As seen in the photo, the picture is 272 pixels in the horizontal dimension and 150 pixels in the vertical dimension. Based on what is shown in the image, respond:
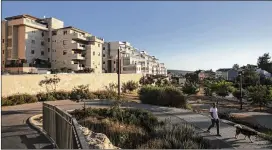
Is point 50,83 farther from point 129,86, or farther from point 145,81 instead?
point 145,81

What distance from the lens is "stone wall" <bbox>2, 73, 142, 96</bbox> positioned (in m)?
23.9

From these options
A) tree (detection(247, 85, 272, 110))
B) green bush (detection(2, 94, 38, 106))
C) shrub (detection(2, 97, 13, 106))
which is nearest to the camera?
shrub (detection(2, 97, 13, 106))

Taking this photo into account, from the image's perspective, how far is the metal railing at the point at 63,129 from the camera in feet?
20.4

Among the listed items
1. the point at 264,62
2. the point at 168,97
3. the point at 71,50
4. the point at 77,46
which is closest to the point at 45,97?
the point at 168,97

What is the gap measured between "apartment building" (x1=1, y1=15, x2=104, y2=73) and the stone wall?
2093 centimetres

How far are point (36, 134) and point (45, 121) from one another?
67 cm

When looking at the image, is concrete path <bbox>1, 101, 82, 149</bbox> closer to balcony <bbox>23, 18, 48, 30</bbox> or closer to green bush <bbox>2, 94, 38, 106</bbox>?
green bush <bbox>2, 94, 38, 106</bbox>

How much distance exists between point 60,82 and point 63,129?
72.8 ft

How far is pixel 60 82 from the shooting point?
29250mm

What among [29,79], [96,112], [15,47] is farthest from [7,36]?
[96,112]

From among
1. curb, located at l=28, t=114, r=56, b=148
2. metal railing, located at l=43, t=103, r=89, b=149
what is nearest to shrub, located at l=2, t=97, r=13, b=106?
curb, located at l=28, t=114, r=56, b=148

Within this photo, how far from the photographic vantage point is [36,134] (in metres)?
11.6

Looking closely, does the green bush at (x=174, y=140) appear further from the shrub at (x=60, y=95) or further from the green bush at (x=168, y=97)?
the shrub at (x=60, y=95)

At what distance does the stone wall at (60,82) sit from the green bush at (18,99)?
60 cm
